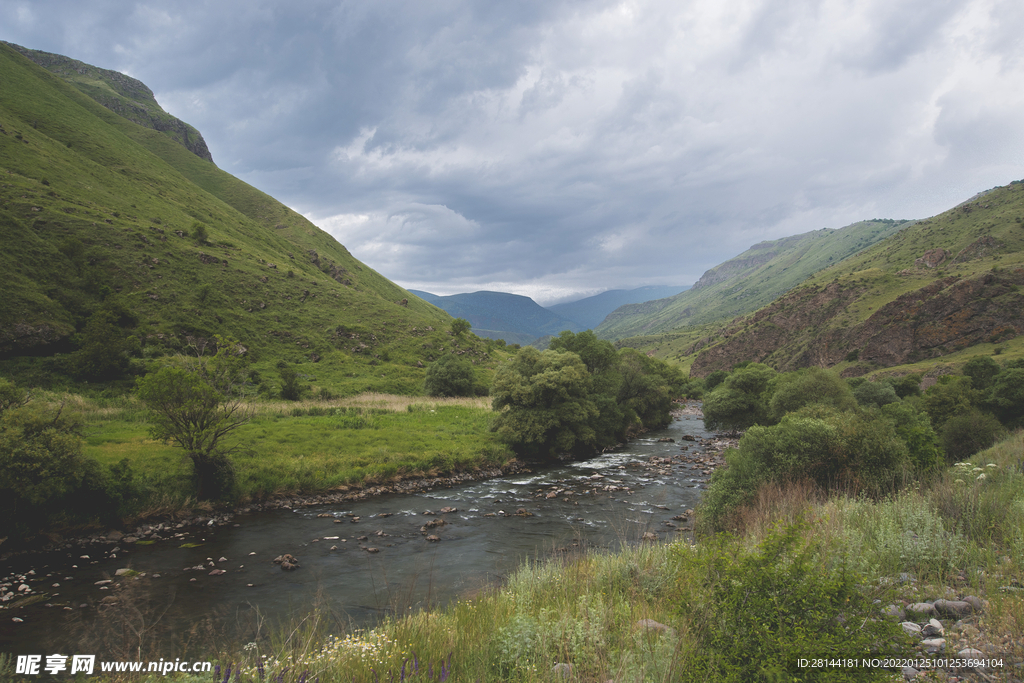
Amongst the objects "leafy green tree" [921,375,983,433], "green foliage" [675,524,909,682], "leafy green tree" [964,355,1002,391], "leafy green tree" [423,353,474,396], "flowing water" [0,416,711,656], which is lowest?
"flowing water" [0,416,711,656]

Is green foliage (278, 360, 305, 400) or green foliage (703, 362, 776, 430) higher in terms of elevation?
green foliage (278, 360, 305, 400)

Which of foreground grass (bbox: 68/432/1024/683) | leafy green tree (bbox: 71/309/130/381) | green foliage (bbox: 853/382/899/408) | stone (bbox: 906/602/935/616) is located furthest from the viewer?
green foliage (bbox: 853/382/899/408)

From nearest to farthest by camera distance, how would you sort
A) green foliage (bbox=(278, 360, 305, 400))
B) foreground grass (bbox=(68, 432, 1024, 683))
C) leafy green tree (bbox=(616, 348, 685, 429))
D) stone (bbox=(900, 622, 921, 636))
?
foreground grass (bbox=(68, 432, 1024, 683)), stone (bbox=(900, 622, 921, 636)), green foliage (bbox=(278, 360, 305, 400)), leafy green tree (bbox=(616, 348, 685, 429))

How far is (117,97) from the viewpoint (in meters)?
174

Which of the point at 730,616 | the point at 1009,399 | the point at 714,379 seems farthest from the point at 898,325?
the point at 730,616

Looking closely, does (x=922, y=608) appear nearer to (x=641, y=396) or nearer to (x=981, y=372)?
(x=641, y=396)

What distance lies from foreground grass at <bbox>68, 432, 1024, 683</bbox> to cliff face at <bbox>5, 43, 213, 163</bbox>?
225 meters

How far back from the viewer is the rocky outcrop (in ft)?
291

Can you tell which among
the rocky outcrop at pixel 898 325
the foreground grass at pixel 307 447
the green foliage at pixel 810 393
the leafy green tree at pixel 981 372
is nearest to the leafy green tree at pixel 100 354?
the foreground grass at pixel 307 447

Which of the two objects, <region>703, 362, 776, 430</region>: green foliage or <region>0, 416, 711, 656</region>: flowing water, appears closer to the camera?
<region>0, 416, 711, 656</region>: flowing water

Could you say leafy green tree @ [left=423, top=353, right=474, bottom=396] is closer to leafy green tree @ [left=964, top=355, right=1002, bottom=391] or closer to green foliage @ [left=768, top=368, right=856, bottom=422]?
green foliage @ [left=768, top=368, right=856, bottom=422]

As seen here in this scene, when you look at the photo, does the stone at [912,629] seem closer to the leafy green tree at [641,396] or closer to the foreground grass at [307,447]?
the foreground grass at [307,447]

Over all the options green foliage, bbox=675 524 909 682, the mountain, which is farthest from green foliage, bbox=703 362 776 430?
the mountain

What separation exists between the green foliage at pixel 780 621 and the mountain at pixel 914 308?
4170 inches
